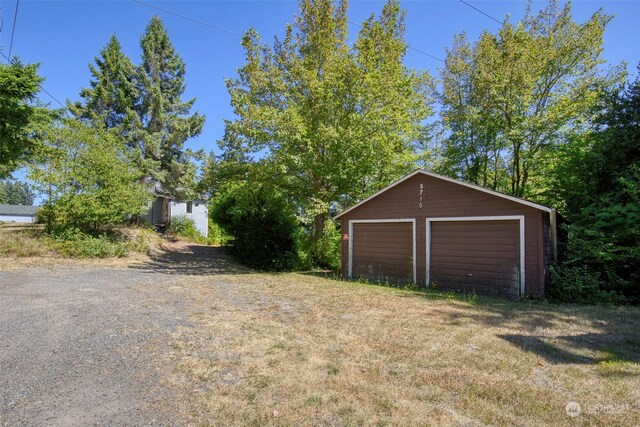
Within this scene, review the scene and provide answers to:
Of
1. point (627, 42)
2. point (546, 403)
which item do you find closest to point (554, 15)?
point (627, 42)

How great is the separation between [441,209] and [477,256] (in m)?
1.53

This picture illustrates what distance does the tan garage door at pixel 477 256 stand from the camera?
28.7 ft

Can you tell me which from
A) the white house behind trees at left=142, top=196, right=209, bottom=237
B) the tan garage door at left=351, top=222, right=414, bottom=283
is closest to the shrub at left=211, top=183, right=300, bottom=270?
the tan garage door at left=351, top=222, right=414, bottom=283

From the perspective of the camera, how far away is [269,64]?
47.2ft

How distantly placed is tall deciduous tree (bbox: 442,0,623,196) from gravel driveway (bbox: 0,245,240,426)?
14.3 m

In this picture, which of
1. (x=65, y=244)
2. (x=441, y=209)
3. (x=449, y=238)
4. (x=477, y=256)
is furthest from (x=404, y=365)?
(x=65, y=244)

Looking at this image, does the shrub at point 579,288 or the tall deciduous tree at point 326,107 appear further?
the tall deciduous tree at point 326,107

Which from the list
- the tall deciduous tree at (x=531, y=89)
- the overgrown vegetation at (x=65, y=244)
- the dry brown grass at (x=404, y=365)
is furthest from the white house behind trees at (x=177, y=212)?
the dry brown grass at (x=404, y=365)

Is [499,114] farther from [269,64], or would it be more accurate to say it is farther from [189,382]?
[189,382]

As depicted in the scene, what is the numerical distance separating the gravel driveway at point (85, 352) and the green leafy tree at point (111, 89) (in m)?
15.3

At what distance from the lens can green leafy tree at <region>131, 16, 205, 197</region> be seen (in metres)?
20.7

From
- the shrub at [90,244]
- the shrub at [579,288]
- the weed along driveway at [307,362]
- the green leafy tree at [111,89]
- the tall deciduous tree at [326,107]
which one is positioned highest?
the green leafy tree at [111,89]

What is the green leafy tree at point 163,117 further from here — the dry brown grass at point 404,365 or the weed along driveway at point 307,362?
the dry brown grass at point 404,365

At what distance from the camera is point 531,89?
49.1 feet
